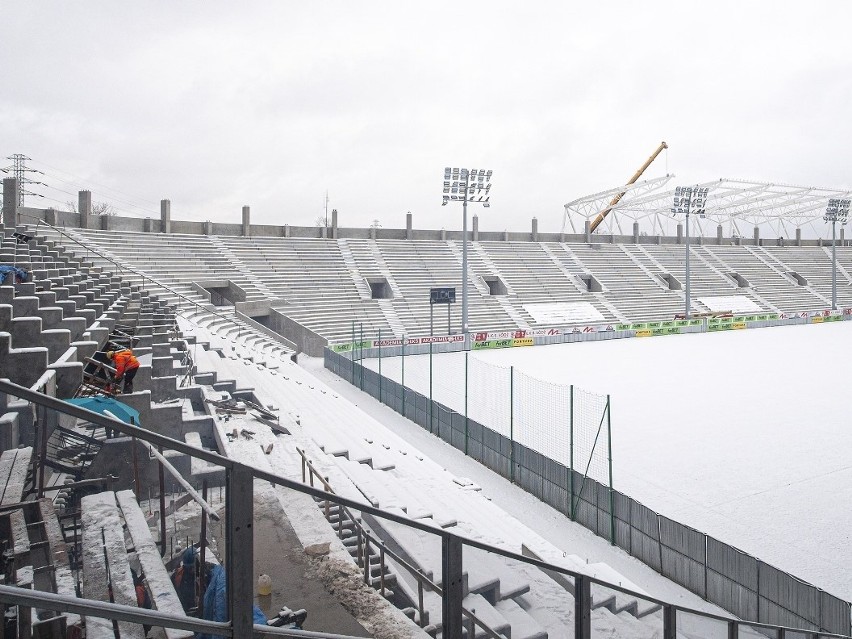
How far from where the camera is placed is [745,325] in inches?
1608

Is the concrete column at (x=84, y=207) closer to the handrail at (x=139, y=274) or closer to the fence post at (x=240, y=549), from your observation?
the handrail at (x=139, y=274)

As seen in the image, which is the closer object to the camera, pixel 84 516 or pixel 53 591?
pixel 53 591

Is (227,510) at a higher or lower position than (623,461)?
higher

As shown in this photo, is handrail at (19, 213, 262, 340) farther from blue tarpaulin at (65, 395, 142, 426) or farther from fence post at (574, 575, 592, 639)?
fence post at (574, 575, 592, 639)

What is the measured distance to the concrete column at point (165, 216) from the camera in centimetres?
3562

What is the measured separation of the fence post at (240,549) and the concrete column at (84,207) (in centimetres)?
3601

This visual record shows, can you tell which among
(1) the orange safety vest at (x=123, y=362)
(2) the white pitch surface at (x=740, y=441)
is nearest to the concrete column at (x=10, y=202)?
(2) the white pitch surface at (x=740, y=441)

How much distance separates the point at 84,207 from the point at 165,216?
13.1 ft

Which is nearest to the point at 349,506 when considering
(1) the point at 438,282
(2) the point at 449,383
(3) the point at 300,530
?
(3) the point at 300,530

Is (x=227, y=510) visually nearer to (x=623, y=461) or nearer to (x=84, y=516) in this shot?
(x=84, y=516)

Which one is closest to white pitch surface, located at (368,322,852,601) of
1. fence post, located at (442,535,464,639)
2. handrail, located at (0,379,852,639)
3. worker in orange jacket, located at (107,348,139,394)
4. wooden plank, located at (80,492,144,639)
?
fence post, located at (442,535,464,639)

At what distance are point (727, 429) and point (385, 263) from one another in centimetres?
2789

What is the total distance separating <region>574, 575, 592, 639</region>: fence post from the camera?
395 centimetres

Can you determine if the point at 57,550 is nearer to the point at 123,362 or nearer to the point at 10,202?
the point at 123,362
